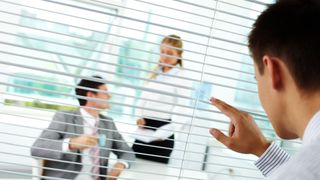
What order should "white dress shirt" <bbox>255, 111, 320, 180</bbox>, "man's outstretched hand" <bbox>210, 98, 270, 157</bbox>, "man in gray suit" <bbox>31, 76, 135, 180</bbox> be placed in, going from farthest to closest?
"man in gray suit" <bbox>31, 76, 135, 180</bbox>, "man's outstretched hand" <bbox>210, 98, 270, 157</bbox>, "white dress shirt" <bbox>255, 111, 320, 180</bbox>

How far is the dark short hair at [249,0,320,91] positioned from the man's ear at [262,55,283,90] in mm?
16

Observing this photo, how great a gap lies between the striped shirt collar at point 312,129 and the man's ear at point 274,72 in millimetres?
101

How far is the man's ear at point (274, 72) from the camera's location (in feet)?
2.61

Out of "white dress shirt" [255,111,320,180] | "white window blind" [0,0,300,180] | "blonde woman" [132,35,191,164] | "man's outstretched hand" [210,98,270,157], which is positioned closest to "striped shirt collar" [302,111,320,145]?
"white dress shirt" [255,111,320,180]

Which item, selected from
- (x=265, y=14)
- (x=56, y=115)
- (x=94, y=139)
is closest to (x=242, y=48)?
(x=265, y=14)

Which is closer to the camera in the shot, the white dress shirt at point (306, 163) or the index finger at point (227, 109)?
the white dress shirt at point (306, 163)

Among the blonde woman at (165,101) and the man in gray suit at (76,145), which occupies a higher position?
the blonde woman at (165,101)

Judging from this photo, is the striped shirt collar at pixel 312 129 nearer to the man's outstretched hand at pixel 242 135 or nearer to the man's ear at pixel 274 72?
the man's ear at pixel 274 72

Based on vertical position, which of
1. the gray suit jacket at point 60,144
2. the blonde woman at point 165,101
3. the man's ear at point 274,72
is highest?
the man's ear at point 274,72

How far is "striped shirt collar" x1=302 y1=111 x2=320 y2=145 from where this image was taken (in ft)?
2.29

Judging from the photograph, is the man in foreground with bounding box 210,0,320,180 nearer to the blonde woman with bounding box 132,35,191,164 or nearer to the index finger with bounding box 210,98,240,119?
the index finger with bounding box 210,98,240,119

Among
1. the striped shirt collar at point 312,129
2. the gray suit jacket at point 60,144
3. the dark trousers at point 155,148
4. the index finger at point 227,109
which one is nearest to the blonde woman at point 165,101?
the dark trousers at point 155,148

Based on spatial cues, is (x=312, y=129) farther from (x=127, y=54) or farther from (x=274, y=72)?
(x=127, y=54)

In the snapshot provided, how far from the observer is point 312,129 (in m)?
0.72
